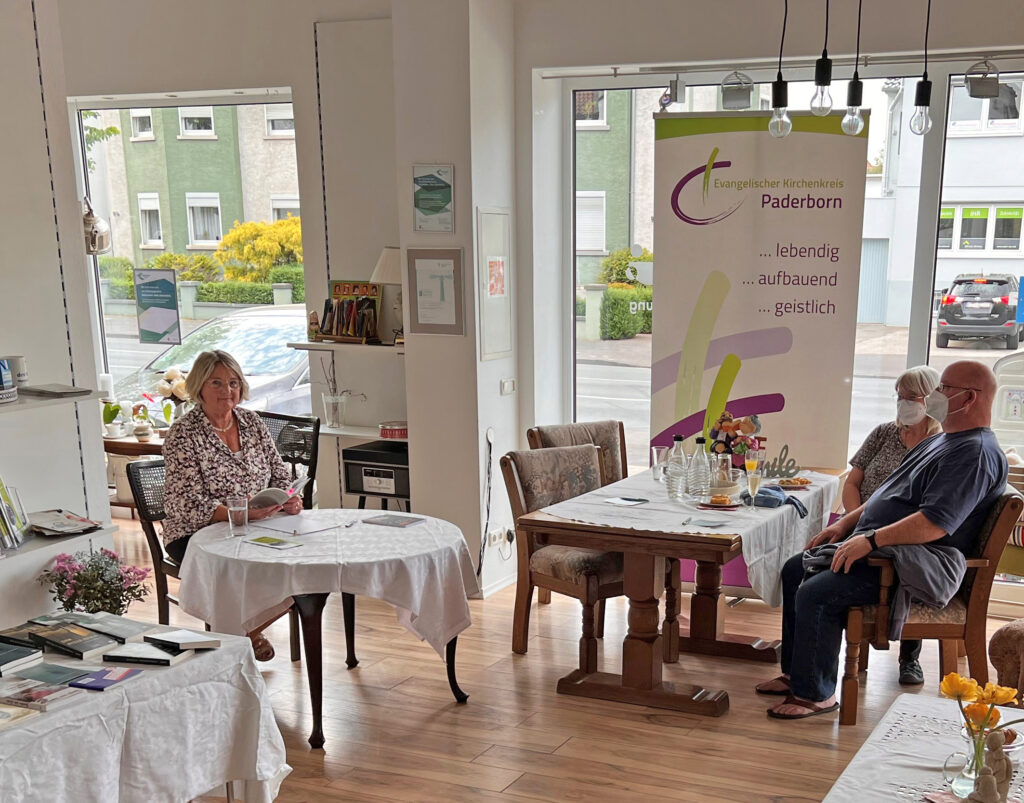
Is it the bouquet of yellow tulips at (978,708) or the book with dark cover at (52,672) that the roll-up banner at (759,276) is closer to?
the bouquet of yellow tulips at (978,708)

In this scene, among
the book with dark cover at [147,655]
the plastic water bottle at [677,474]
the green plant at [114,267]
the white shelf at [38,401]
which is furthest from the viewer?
the green plant at [114,267]

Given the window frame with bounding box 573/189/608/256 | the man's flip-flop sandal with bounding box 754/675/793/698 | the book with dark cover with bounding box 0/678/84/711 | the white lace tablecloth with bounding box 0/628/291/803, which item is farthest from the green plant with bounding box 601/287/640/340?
the book with dark cover with bounding box 0/678/84/711

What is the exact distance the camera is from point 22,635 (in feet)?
8.96

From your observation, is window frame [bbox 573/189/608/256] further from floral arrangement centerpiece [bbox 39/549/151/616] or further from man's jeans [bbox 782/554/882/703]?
floral arrangement centerpiece [bbox 39/549/151/616]

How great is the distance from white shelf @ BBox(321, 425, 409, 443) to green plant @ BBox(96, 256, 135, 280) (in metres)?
2.15

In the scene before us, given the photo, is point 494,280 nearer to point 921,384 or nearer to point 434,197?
point 434,197

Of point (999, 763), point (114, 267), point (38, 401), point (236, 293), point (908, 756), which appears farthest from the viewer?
point (114, 267)

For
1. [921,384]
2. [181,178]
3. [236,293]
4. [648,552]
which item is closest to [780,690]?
[648,552]

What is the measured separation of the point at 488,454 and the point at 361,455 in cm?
70

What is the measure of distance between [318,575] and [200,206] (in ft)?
12.8

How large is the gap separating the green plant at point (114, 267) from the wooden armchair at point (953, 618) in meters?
5.26

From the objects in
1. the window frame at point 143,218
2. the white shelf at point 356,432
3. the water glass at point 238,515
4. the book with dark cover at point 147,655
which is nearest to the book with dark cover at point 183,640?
the book with dark cover at point 147,655

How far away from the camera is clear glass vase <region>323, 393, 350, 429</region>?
5855mm

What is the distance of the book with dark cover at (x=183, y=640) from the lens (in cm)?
267
